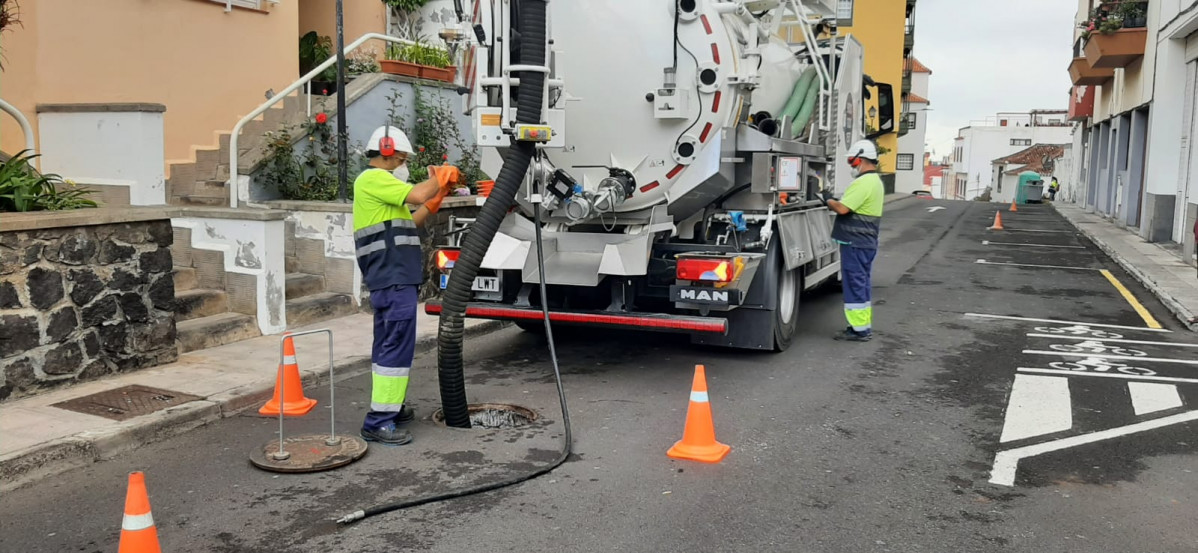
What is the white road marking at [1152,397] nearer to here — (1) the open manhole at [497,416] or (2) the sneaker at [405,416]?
(1) the open manhole at [497,416]

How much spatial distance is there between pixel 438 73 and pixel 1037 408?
787cm

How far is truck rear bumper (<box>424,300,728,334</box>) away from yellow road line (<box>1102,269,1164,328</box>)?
18.7 feet

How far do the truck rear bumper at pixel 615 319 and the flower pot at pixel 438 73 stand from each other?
508 centimetres

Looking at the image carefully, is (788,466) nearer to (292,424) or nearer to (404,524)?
(404,524)

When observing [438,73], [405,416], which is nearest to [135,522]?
Result: [405,416]

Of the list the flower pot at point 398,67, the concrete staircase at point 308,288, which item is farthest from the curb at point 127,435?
the flower pot at point 398,67

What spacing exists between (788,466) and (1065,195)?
48636 millimetres

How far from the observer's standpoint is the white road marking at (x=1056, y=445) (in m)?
5.03

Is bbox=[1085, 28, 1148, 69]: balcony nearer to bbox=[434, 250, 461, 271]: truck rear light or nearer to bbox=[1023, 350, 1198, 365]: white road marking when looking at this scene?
bbox=[1023, 350, 1198, 365]: white road marking

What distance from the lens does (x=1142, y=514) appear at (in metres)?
4.49

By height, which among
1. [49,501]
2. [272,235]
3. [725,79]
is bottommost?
[49,501]

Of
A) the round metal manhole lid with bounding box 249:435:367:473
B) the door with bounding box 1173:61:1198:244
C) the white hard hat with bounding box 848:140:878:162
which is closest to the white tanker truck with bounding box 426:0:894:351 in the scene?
the white hard hat with bounding box 848:140:878:162

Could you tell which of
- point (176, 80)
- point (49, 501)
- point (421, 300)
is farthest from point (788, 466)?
point (176, 80)

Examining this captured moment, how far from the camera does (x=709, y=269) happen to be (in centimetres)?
672
